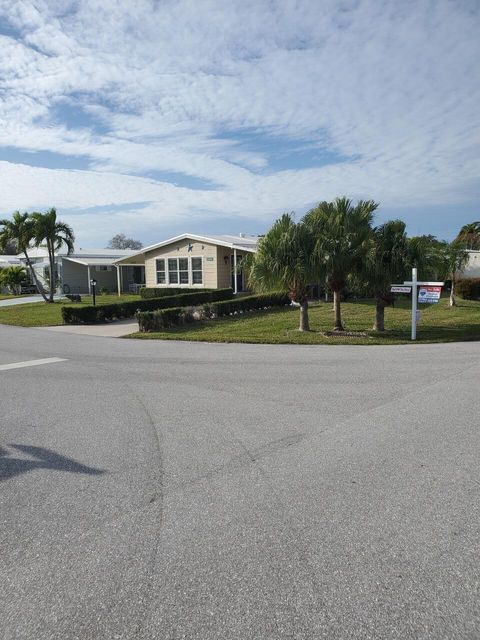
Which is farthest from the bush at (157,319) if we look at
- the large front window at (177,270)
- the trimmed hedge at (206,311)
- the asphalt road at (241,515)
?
the large front window at (177,270)

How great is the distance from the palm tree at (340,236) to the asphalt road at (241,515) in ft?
24.4

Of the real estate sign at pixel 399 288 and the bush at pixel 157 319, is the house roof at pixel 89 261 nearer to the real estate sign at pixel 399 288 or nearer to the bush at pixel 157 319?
the bush at pixel 157 319

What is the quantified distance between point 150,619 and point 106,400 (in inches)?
197

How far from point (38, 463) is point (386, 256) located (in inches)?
475

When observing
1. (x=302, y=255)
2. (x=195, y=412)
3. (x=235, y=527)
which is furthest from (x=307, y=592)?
(x=302, y=255)

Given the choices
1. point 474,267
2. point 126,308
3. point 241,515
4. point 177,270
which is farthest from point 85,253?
point 241,515

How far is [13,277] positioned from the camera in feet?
135

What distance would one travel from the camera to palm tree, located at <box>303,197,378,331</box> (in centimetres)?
1452

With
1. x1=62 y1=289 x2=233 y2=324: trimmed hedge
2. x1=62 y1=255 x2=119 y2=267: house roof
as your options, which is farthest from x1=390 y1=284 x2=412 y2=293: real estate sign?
x1=62 y1=255 x2=119 y2=267: house roof

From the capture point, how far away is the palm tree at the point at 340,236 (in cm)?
1452

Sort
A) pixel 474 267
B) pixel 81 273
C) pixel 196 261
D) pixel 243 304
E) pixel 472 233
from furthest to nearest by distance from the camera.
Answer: pixel 472 233 < pixel 81 273 < pixel 196 261 < pixel 474 267 < pixel 243 304

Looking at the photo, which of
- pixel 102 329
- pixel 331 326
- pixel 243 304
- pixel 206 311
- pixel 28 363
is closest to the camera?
pixel 28 363

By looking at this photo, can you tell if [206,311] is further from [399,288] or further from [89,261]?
[89,261]

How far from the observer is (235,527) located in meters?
3.46
